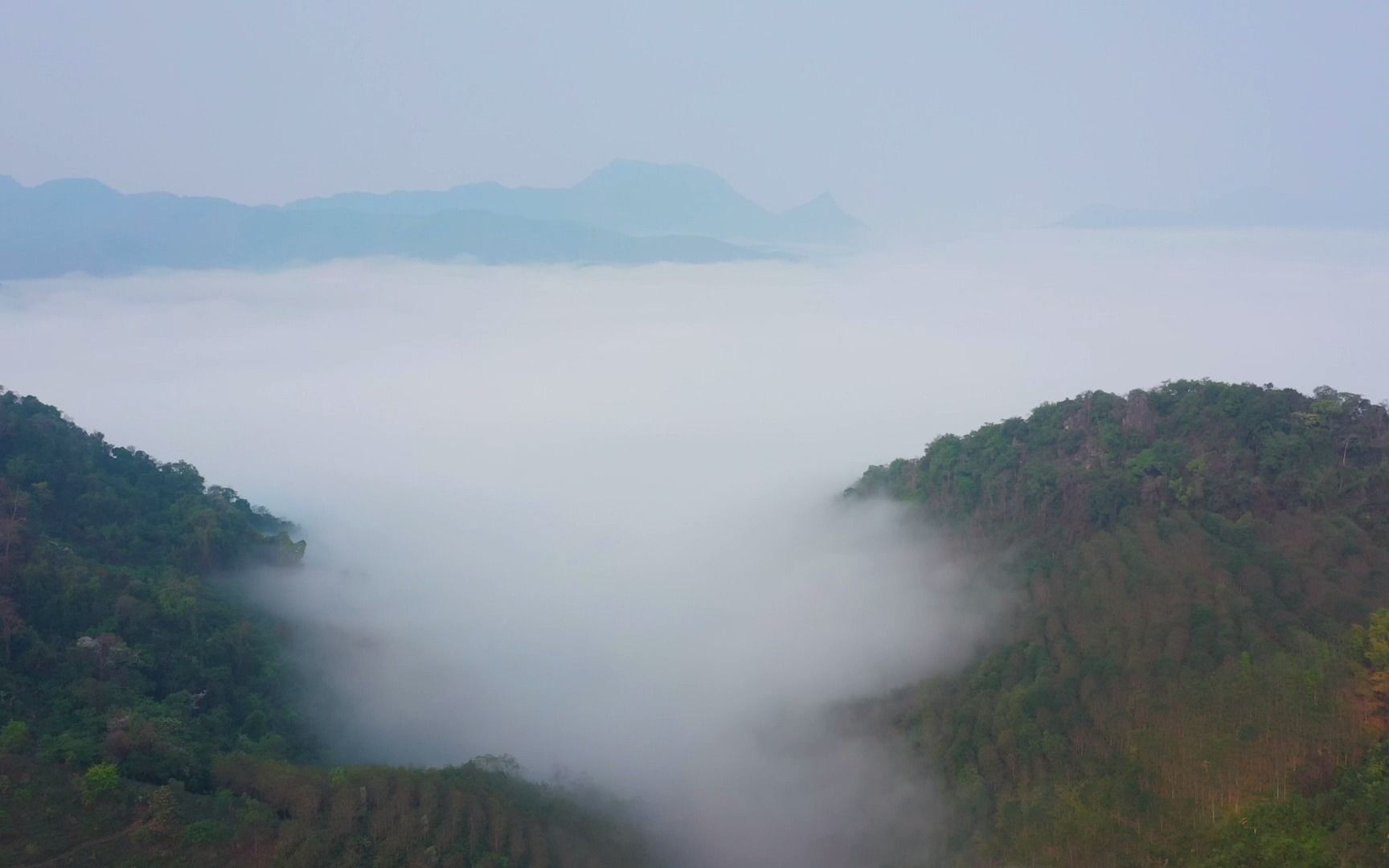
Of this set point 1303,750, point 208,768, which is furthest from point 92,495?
point 1303,750

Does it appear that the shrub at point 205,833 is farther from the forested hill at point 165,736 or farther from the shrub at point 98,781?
the shrub at point 98,781

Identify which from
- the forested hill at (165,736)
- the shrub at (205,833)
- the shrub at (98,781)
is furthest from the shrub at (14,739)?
the shrub at (205,833)

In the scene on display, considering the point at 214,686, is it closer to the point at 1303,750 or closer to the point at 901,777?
the point at 901,777

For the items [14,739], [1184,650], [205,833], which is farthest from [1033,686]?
[14,739]

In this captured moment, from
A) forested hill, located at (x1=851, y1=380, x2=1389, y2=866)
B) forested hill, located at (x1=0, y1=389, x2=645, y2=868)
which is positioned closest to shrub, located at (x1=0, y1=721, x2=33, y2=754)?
forested hill, located at (x1=0, y1=389, x2=645, y2=868)

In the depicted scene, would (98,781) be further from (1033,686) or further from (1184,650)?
(1184,650)
